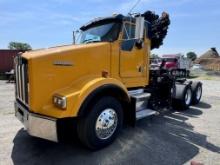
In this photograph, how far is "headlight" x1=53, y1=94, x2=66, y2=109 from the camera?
11.6ft

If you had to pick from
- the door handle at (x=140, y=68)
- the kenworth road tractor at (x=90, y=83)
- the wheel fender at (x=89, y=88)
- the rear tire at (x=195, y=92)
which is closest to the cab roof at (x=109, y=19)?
the kenworth road tractor at (x=90, y=83)

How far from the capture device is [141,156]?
13.1 feet

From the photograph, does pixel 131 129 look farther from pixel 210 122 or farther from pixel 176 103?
pixel 176 103

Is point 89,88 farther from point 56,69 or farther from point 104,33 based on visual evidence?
point 104,33

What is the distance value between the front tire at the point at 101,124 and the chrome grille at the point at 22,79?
1133mm

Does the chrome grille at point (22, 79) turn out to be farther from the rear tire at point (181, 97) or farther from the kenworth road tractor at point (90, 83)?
the rear tire at point (181, 97)

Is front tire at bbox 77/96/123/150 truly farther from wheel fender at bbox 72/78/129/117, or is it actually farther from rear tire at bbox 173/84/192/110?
rear tire at bbox 173/84/192/110

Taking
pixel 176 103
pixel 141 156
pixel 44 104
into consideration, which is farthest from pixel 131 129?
pixel 176 103

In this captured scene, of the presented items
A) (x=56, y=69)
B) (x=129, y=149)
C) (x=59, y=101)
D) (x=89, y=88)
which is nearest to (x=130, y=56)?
(x=89, y=88)

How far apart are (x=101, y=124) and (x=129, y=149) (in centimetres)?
75

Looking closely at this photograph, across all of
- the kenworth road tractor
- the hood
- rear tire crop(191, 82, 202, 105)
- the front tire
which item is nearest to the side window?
the kenworth road tractor

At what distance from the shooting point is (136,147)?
4.37m

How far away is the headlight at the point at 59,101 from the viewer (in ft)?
11.6

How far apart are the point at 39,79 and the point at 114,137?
1.88 meters
